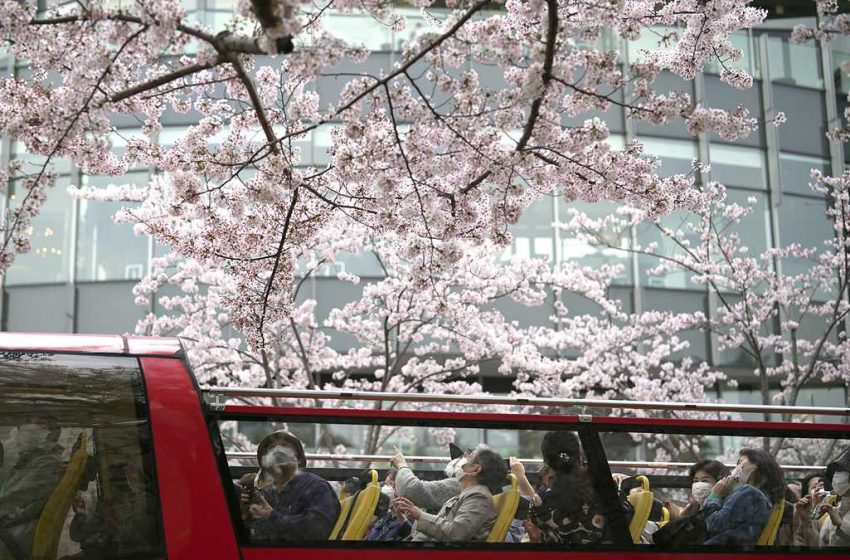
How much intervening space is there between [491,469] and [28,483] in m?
1.99

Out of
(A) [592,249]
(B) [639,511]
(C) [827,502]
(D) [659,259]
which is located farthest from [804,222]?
(B) [639,511]

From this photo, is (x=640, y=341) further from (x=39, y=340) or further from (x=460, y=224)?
(x=39, y=340)

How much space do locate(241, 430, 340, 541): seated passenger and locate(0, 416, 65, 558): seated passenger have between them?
0.79 meters

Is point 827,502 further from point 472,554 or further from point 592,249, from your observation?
point 592,249

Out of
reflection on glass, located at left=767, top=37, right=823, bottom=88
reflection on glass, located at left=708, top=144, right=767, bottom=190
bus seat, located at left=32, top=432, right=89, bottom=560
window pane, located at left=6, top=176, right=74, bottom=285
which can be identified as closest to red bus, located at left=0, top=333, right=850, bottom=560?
bus seat, located at left=32, top=432, right=89, bottom=560

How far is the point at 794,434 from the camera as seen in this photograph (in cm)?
470

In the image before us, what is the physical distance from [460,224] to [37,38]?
133 inches

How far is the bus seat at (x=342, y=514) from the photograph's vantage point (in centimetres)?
403

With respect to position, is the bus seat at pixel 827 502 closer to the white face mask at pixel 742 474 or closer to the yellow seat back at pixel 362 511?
the white face mask at pixel 742 474

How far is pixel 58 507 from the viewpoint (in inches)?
137

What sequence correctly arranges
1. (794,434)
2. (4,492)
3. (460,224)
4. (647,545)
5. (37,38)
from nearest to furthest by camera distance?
1. (4,492)
2. (647,545)
3. (794,434)
4. (37,38)
5. (460,224)

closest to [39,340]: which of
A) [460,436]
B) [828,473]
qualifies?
[460,436]

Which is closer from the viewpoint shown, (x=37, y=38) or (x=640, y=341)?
(x=37, y=38)

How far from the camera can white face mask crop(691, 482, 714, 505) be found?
466cm
